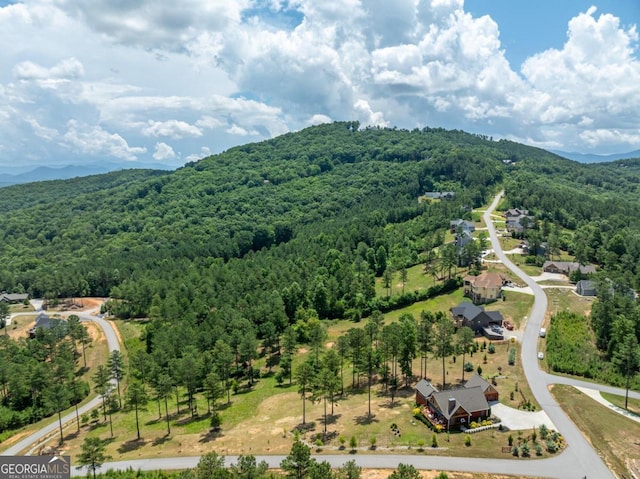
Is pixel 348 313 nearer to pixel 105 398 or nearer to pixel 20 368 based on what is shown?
pixel 105 398

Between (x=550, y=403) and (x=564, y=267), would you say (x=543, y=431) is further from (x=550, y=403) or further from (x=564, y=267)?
(x=564, y=267)

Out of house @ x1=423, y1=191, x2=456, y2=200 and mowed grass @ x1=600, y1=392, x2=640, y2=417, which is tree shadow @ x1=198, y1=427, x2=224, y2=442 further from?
house @ x1=423, y1=191, x2=456, y2=200

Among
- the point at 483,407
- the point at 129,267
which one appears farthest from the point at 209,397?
the point at 129,267

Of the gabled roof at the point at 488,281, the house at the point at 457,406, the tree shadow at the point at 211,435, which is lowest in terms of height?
the tree shadow at the point at 211,435

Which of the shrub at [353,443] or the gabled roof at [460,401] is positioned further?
the gabled roof at [460,401]

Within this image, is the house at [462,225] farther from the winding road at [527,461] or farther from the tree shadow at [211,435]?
the tree shadow at [211,435]

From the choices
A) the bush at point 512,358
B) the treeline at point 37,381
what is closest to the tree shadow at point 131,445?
the treeline at point 37,381

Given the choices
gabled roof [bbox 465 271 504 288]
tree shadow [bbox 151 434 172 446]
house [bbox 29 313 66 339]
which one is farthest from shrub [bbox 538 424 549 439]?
house [bbox 29 313 66 339]
